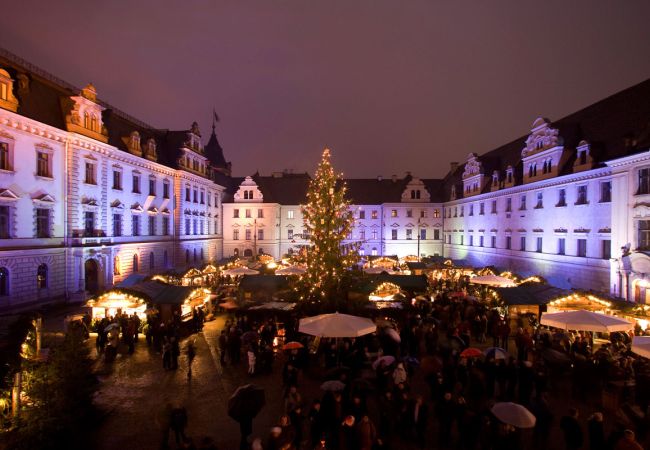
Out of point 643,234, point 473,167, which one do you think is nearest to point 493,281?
point 643,234

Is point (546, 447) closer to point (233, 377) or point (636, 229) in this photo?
point (233, 377)

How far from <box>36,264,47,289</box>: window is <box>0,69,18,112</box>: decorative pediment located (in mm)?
9739

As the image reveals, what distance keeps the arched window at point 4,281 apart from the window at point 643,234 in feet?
120

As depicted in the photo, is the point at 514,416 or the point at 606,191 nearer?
the point at 514,416

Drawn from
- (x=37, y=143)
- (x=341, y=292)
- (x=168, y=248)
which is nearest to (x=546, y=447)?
(x=341, y=292)

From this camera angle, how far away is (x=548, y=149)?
3241 centimetres

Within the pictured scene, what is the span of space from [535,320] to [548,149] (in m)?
17.9

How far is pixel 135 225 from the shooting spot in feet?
120

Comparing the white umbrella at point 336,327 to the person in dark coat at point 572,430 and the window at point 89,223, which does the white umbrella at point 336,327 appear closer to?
the person in dark coat at point 572,430

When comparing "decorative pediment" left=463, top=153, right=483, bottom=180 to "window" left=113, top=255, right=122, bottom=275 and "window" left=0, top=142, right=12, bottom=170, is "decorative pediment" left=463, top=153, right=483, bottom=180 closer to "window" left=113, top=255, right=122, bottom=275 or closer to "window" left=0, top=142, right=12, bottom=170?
"window" left=113, top=255, right=122, bottom=275

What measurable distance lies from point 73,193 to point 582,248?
1435 inches

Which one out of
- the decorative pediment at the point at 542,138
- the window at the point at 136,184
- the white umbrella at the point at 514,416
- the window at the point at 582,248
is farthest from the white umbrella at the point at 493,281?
the window at the point at 136,184

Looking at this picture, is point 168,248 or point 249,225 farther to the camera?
point 249,225

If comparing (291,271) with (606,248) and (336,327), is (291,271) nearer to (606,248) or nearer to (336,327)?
(336,327)
